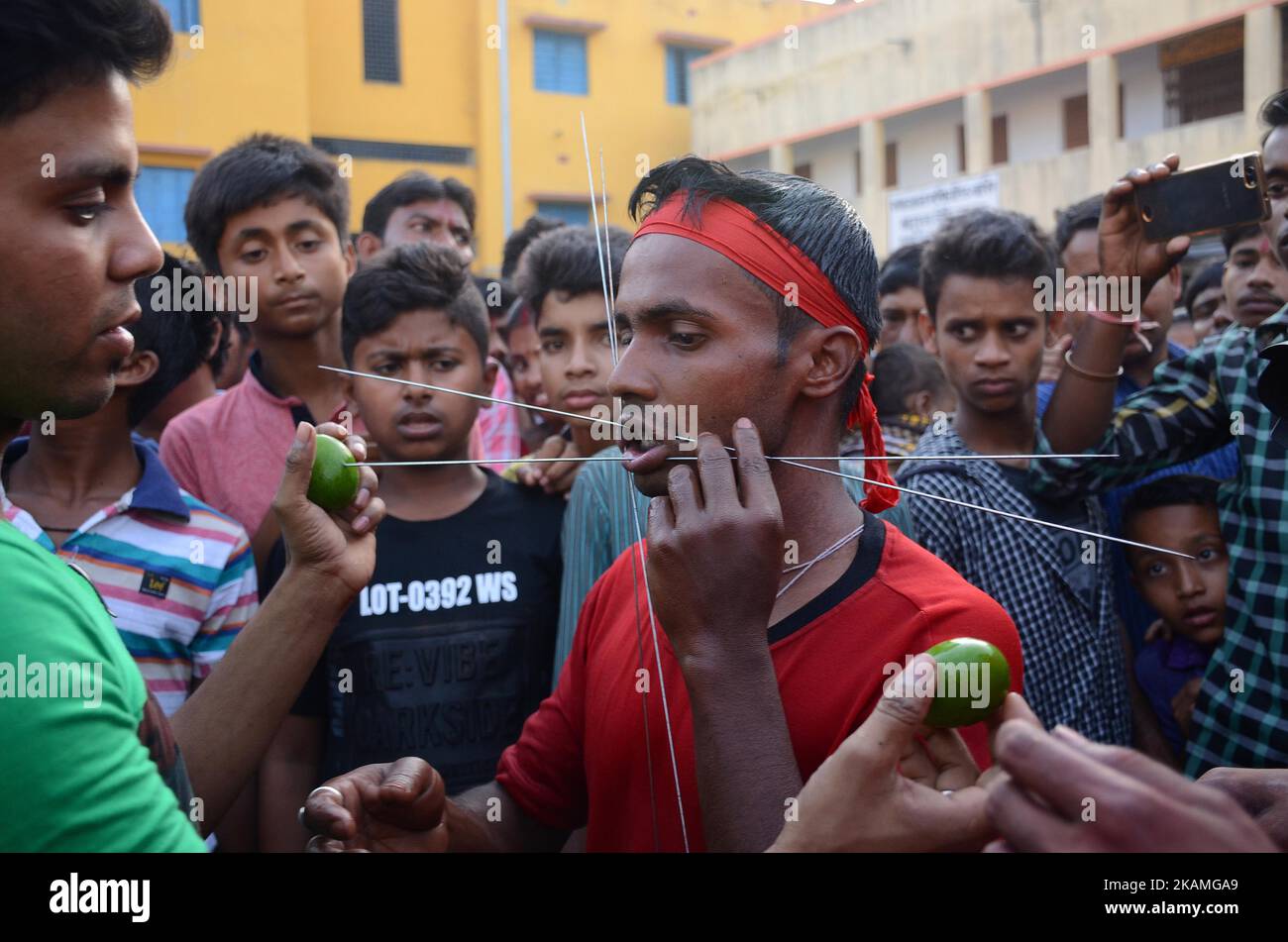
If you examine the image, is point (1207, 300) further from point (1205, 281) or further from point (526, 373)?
point (526, 373)

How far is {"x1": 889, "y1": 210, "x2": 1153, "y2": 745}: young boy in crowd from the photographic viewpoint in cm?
333

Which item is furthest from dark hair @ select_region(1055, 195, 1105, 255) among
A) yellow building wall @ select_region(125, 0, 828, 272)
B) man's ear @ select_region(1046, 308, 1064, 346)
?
yellow building wall @ select_region(125, 0, 828, 272)

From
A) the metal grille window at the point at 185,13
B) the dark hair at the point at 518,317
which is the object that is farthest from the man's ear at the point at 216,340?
the metal grille window at the point at 185,13

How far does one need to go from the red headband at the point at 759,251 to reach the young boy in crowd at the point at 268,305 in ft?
6.57

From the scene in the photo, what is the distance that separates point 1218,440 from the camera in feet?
10.8

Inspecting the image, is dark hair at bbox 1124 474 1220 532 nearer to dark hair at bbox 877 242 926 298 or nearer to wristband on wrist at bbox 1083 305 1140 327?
wristband on wrist at bbox 1083 305 1140 327

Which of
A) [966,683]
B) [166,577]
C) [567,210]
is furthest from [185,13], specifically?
[966,683]

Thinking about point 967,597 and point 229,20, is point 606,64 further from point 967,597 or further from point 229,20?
point 967,597

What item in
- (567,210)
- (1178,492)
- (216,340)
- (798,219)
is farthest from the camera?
(567,210)

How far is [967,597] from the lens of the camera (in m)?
2.06

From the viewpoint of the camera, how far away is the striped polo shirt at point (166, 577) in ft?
9.53

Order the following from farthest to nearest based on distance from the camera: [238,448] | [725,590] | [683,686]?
[238,448]
[683,686]
[725,590]

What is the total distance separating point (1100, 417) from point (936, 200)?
18787 mm

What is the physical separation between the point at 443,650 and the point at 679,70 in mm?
26851
